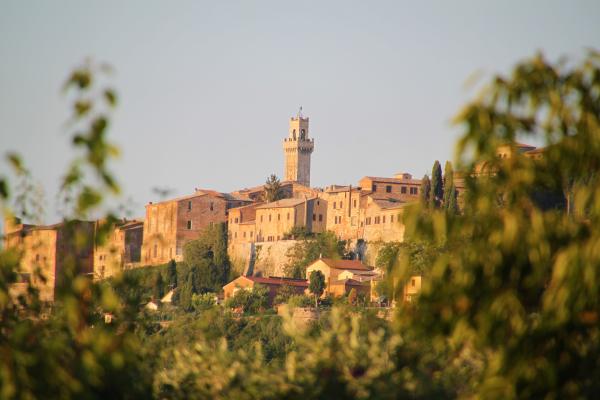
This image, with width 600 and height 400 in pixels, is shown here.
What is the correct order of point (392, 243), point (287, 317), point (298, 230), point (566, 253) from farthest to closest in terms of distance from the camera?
point (298, 230)
point (392, 243)
point (287, 317)
point (566, 253)

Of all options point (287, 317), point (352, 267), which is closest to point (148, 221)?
point (352, 267)

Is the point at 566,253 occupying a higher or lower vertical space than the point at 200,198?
lower

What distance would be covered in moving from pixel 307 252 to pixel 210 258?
6.77 m

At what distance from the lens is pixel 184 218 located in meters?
79.1

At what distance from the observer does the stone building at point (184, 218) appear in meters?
78.4

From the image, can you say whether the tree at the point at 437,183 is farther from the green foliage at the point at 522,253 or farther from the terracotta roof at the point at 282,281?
the green foliage at the point at 522,253

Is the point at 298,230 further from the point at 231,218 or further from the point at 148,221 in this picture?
the point at 148,221

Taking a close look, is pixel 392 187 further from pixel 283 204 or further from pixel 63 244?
pixel 63 244

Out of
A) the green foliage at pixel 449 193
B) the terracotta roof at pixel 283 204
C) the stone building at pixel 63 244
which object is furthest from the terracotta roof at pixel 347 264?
the stone building at pixel 63 244

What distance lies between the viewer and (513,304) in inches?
313

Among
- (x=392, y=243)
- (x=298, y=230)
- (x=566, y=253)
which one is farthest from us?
(x=298, y=230)

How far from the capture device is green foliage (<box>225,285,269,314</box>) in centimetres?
6222

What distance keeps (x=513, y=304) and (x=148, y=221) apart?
7547cm

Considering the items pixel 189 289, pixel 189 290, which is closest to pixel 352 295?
pixel 189 290
